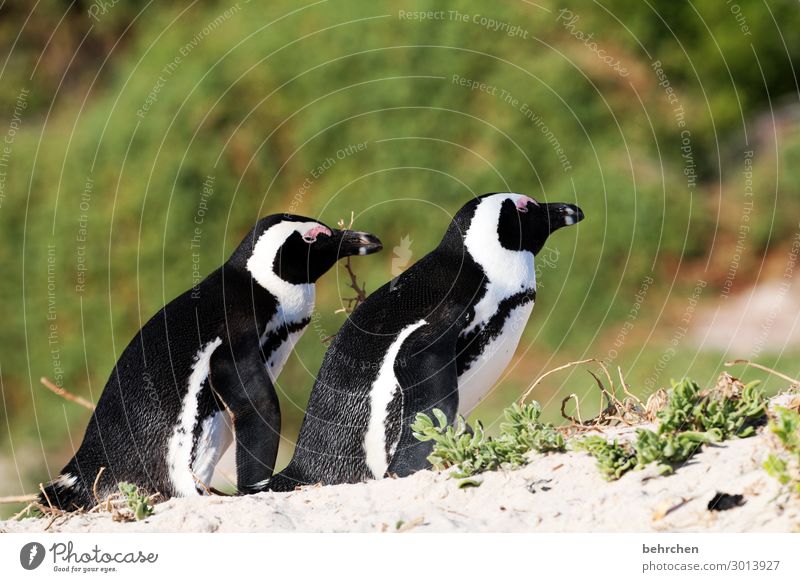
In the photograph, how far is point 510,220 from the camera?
8.76 ft

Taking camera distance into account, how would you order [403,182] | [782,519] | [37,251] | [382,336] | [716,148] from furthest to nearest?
[37,251] → [716,148] → [403,182] → [382,336] → [782,519]

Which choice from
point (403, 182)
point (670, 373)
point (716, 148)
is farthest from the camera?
point (716, 148)

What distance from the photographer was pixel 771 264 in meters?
6.25

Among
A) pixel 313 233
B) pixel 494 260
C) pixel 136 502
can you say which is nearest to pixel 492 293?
pixel 494 260

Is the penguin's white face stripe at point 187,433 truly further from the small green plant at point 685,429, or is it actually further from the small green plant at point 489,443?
the small green plant at point 685,429

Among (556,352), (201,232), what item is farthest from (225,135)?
(556,352)

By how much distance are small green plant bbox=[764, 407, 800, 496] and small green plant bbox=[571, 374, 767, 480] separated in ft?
0.33

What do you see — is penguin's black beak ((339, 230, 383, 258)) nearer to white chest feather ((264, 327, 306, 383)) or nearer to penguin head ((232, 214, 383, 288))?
penguin head ((232, 214, 383, 288))

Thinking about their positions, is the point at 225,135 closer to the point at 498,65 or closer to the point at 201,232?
the point at 201,232

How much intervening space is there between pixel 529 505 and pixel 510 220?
0.83 metres

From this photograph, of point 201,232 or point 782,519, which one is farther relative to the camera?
point 201,232

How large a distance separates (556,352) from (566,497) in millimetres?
3678

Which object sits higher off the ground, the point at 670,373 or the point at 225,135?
the point at 225,135

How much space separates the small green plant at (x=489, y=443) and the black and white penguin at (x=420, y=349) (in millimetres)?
130
